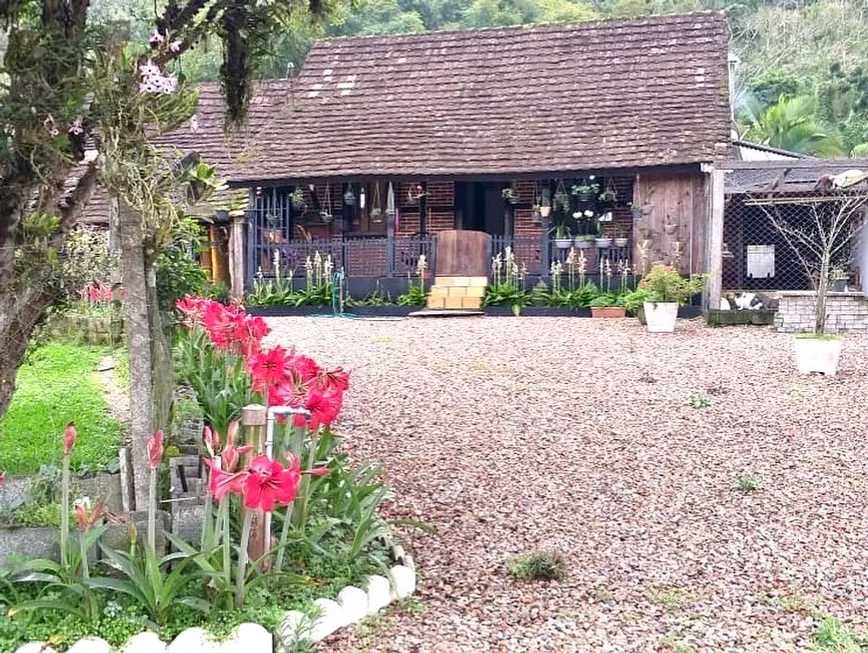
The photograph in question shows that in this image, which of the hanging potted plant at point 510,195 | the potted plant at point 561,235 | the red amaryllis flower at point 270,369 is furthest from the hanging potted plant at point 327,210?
the red amaryllis flower at point 270,369

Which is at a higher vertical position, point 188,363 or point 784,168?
point 784,168

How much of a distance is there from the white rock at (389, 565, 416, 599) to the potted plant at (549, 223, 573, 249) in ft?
41.2

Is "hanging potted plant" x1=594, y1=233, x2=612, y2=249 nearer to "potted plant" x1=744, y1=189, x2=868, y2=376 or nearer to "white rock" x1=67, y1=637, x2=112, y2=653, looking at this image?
"potted plant" x1=744, y1=189, x2=868, y2=376

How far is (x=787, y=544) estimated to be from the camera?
4.40 m

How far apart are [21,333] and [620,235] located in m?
13.5

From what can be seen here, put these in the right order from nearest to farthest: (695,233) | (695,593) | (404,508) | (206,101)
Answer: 1. (695,593)
2. (404,508)
3. (695,233)
4. (206,101)

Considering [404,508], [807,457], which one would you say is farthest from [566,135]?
[404,508]

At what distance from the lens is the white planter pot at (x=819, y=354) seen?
880 centimetres

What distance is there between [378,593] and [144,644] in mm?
932

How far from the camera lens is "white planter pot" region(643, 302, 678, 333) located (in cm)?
1227

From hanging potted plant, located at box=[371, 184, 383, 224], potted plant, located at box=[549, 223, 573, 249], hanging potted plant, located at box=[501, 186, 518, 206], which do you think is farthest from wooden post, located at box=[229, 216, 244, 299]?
potted plant, located at box=[549, 223, 573, 249]

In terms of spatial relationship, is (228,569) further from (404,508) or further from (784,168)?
(784,168)

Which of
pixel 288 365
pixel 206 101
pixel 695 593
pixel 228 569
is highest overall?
pixel 206 101

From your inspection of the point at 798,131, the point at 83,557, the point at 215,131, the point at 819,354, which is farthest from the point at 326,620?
the point at 798,131
